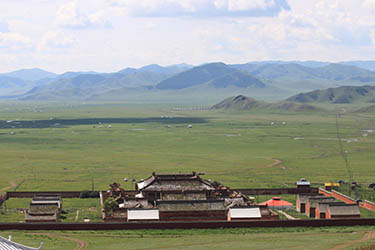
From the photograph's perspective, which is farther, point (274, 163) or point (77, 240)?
point (274, 163)

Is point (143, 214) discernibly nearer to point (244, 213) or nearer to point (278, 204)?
point (244, 213)

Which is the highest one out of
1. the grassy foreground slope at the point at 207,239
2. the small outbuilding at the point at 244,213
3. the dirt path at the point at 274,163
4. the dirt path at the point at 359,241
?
the dirt path at the point at 274,163

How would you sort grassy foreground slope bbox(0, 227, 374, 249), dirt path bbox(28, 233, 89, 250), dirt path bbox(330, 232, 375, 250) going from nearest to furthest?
1. dirt path bbox(28, 233, 89, 250)
2. dirt path bbox(330, 232, 375, 250)
3. grassy foreground slope bbox(0, 227, 374, 249)

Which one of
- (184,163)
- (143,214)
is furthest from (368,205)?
(184,163)

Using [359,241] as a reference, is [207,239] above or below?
above

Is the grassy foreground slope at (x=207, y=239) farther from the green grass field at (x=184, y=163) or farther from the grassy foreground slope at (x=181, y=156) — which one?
the grassy foreground slope at (x=181, y=156)

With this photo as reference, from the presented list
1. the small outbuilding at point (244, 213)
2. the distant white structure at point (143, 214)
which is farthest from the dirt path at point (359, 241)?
the distant white structure at point (143, 214)

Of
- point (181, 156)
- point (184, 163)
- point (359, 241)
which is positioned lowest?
point (359, 241)

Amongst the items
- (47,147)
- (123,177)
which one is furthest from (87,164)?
(47,147)

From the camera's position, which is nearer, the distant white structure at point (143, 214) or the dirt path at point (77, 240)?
the dirt path at point (77, 240)

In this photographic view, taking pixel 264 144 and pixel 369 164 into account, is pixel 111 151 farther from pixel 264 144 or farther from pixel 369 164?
pixel 369 164

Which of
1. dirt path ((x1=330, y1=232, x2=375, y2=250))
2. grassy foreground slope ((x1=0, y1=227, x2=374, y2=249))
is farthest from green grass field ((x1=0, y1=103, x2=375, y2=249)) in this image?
dirt path ((x1=330, y1=232, x2=375, y2=250))

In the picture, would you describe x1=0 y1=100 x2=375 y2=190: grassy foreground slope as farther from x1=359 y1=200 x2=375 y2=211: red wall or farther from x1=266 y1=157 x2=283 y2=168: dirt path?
x1=359 y1=200 x2=375 y2=211: red wall

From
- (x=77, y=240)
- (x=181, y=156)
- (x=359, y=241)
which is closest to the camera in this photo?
(x=359, y=241)
